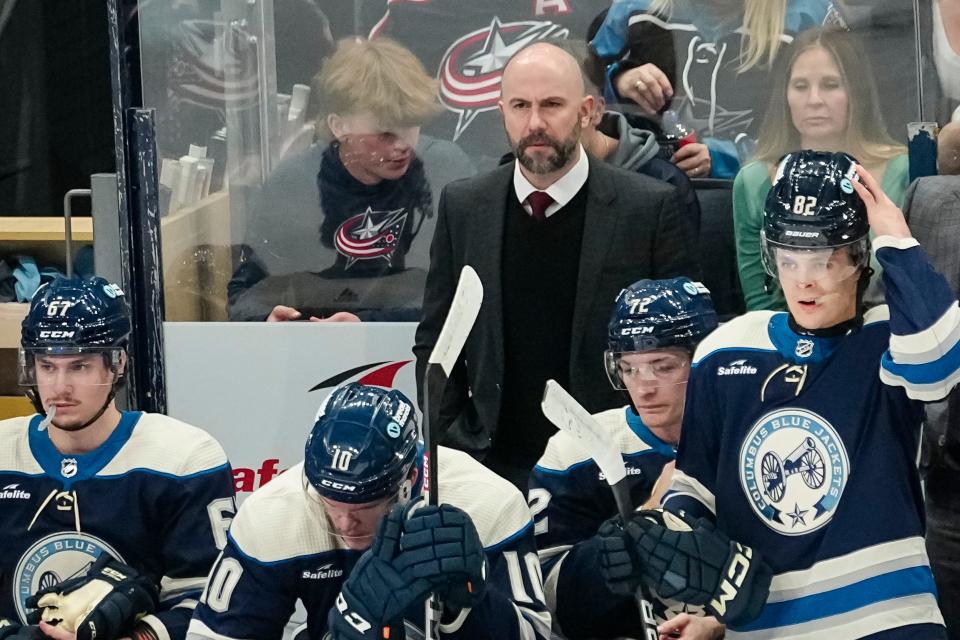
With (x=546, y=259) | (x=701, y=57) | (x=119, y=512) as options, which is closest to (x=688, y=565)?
(x=119, y=512)

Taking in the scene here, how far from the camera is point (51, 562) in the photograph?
307cm

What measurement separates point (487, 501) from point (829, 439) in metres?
0.61

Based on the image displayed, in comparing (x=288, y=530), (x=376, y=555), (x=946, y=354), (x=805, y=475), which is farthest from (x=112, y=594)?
(x=946, y=354)

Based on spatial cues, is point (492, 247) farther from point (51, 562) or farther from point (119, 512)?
point (51, 562)

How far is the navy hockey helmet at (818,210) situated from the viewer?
2.47m

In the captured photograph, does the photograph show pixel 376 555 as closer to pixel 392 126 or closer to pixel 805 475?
pixel 805 475

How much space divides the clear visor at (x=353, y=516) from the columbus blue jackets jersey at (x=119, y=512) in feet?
1.39

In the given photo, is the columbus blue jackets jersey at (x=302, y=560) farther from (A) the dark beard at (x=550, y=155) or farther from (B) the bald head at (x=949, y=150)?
(B) the bald head at (x=949, y=150)

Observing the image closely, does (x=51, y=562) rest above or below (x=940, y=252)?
below

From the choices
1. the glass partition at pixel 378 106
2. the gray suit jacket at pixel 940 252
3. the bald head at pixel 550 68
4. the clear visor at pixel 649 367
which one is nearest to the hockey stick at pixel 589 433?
the clear visor at pixel 649 367

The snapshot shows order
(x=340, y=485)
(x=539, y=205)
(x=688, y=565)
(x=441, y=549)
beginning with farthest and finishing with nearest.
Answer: (x=539, y=205), (x=340, y=485), (x=688, y=565), (x=441, y=549)

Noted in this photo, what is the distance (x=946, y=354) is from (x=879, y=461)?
0.22 metres

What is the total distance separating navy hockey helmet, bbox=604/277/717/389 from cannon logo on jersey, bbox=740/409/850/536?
47cm

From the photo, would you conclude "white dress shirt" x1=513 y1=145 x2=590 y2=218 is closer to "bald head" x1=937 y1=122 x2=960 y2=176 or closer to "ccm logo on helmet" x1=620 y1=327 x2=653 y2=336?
"ccm logo on helmet" x1=620 y1=327 x2=653 y2=336
